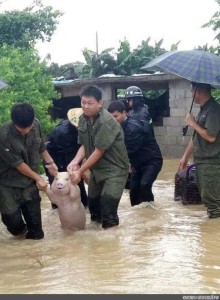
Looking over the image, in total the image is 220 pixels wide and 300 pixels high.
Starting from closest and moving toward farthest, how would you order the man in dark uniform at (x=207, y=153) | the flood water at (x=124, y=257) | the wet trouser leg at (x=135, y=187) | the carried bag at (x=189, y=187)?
the flood water at (x=124, y=257)
the man in dark uniform at (x=207, y=153)
the wet trouser leg at (x=135, y=187)
the carried bag at (x=189, y=187)

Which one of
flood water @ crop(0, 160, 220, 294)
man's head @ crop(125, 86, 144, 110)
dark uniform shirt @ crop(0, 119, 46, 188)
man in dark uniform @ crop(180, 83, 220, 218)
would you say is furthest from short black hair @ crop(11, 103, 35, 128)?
man's head @ crop(125, 86, 144, 110)

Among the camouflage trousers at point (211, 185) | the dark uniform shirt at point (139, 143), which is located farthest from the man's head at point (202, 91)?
the dark uniform shirt at point (139, 143)

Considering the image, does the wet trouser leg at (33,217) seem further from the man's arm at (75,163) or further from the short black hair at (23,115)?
the short black hair at (23,115)

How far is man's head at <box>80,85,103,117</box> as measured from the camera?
6.20 meters

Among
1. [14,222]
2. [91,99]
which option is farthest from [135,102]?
[14,222]

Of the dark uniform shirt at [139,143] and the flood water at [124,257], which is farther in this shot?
the dark uniform shirt at [139,143]

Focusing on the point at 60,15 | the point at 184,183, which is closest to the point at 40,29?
the point at 60,15

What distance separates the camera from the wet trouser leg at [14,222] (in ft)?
20.1

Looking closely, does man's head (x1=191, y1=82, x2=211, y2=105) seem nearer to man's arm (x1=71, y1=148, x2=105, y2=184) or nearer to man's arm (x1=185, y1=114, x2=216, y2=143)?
man's arm (x1=185, y1=114, x2=216, y2=143)

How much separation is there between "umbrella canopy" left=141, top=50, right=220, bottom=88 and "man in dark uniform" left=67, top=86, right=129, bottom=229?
896mm

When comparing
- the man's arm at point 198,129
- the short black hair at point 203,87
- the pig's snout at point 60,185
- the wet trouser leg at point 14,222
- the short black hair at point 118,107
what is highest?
the short black hair at point 203,87

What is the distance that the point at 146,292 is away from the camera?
14.0 ft

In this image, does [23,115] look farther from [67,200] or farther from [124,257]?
[124,257]

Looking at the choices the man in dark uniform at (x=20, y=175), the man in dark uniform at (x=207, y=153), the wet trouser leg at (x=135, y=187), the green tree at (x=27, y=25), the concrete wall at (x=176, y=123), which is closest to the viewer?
the man in dark uniform at (x=20, y=175)
